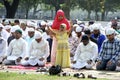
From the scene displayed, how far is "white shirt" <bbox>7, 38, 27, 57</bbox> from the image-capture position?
1327cm

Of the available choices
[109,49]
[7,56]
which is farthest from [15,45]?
[109,49]

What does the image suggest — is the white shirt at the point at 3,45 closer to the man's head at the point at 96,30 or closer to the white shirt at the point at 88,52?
the white shirt at the point at 88,52

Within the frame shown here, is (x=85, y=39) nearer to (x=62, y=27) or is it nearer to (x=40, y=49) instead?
(x=62, y=27)

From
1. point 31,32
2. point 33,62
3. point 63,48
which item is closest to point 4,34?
point 31,32

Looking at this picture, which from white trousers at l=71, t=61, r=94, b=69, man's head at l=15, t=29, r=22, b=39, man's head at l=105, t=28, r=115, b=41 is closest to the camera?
man's head at l=105, t=28, r=115, b=41

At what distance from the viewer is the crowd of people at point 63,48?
1181 cm

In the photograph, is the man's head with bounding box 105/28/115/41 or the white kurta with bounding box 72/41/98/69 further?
the white kurta with bounding box 72/41/98/69

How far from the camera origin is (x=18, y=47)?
1329cm

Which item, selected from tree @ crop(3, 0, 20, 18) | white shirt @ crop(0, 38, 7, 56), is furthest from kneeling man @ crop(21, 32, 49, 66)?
tree @ crop(3, 0, 20, 18)

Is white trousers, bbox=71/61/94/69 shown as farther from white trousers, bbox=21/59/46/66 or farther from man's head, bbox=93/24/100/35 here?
man's head, bbox=93/24/100/35

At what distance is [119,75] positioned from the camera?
1045cm

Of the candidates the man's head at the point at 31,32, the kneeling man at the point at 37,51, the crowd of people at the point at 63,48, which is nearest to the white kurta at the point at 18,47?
the crowd of people at the point at 63,48

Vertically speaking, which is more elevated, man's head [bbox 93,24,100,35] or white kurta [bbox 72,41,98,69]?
man's head [bbox 93,24,100,35]

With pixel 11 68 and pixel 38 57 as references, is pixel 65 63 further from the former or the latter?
pixel 11 68
